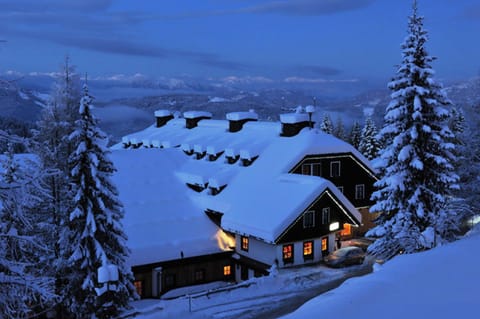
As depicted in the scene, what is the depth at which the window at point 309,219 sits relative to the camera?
104 feet

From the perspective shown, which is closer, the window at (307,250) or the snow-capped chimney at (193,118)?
the window at (307,250)

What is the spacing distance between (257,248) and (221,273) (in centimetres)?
340

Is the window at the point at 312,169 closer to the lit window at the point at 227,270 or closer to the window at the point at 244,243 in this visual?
the window at the point at 244,243

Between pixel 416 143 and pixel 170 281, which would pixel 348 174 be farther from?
pixel 170 281

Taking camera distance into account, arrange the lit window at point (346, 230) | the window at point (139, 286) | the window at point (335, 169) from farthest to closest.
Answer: the lit window at point (346, 230)
the window at point (335, 169)
the window at point (139, 286)

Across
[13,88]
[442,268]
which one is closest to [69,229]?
[13,88]

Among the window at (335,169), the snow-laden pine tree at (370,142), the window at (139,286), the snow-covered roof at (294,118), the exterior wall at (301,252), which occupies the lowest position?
the window at (139,286)

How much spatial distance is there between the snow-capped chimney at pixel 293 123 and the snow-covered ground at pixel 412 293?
86.8 feet

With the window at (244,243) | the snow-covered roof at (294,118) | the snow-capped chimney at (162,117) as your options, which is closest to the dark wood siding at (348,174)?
the snow-covered roof at (294,118)

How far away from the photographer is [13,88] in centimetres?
886

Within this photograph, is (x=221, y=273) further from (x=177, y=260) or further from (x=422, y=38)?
(x=422, y=38)

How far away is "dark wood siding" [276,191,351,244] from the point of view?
30.8 m

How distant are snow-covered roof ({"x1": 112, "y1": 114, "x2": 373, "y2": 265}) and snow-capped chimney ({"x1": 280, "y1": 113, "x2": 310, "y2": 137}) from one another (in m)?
0.71

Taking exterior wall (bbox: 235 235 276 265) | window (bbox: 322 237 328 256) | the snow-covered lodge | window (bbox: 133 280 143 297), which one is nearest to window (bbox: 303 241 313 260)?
the snow-covered lodge
